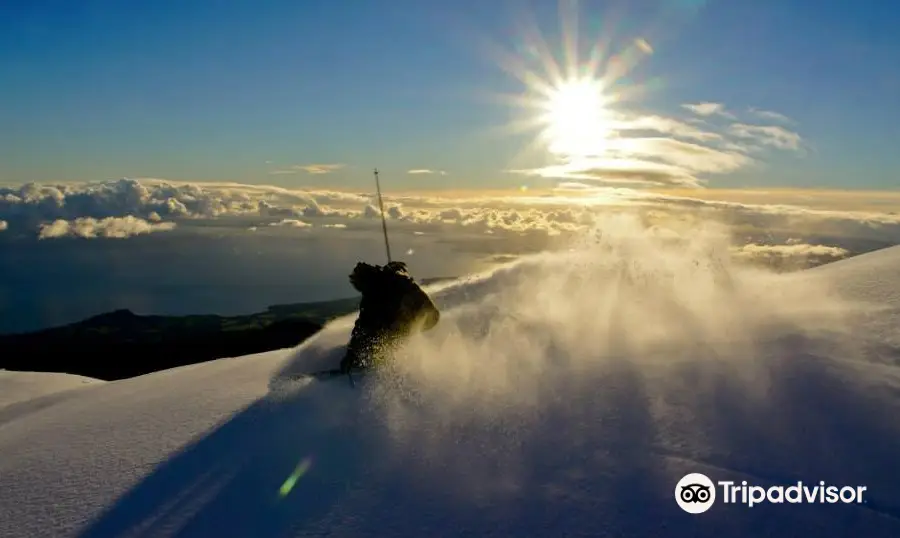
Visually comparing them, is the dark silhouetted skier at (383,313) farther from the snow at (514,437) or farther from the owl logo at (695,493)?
the owl logo at (695,493)

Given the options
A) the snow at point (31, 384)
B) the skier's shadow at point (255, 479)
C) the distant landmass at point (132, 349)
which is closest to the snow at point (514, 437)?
the skier's shadow at point (255, 479)

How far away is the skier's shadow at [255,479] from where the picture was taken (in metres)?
14.7

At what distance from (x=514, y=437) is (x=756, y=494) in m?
6.49

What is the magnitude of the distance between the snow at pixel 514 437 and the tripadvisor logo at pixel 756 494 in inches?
8.2

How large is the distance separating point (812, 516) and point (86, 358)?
183562 millimetres

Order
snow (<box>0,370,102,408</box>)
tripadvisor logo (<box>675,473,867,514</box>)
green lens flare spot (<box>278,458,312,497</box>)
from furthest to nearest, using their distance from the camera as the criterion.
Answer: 1. snow (<box>0,370,102,408</box>)
2. green lens flare spot (<box>278,458,312,497</box>)
3. tripadvisor logo (<box>675,473,867,514</box>)

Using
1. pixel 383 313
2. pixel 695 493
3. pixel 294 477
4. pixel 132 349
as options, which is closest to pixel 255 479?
pixel 294 477

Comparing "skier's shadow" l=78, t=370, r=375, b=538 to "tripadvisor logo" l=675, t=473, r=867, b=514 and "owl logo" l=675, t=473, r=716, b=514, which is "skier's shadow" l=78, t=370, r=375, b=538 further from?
"tripadvisor logo" l=675, t=473, r=867, b=514

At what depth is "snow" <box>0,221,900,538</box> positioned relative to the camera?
1410cm

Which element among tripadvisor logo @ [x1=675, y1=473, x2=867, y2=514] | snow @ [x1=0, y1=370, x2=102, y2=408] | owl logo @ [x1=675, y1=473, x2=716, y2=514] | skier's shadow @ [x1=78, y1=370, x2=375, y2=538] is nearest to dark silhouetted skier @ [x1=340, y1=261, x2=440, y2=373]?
skier's shadow @ [x1=78, y1=370, x2=375, y2=538]

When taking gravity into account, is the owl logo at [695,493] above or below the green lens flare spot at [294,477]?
below

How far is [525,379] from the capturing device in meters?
21.0

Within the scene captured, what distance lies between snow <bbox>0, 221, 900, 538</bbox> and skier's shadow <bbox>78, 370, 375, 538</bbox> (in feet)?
0.22

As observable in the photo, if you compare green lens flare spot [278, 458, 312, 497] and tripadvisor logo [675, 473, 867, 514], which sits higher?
green lens flare spot [278, 458, 312, 497]
